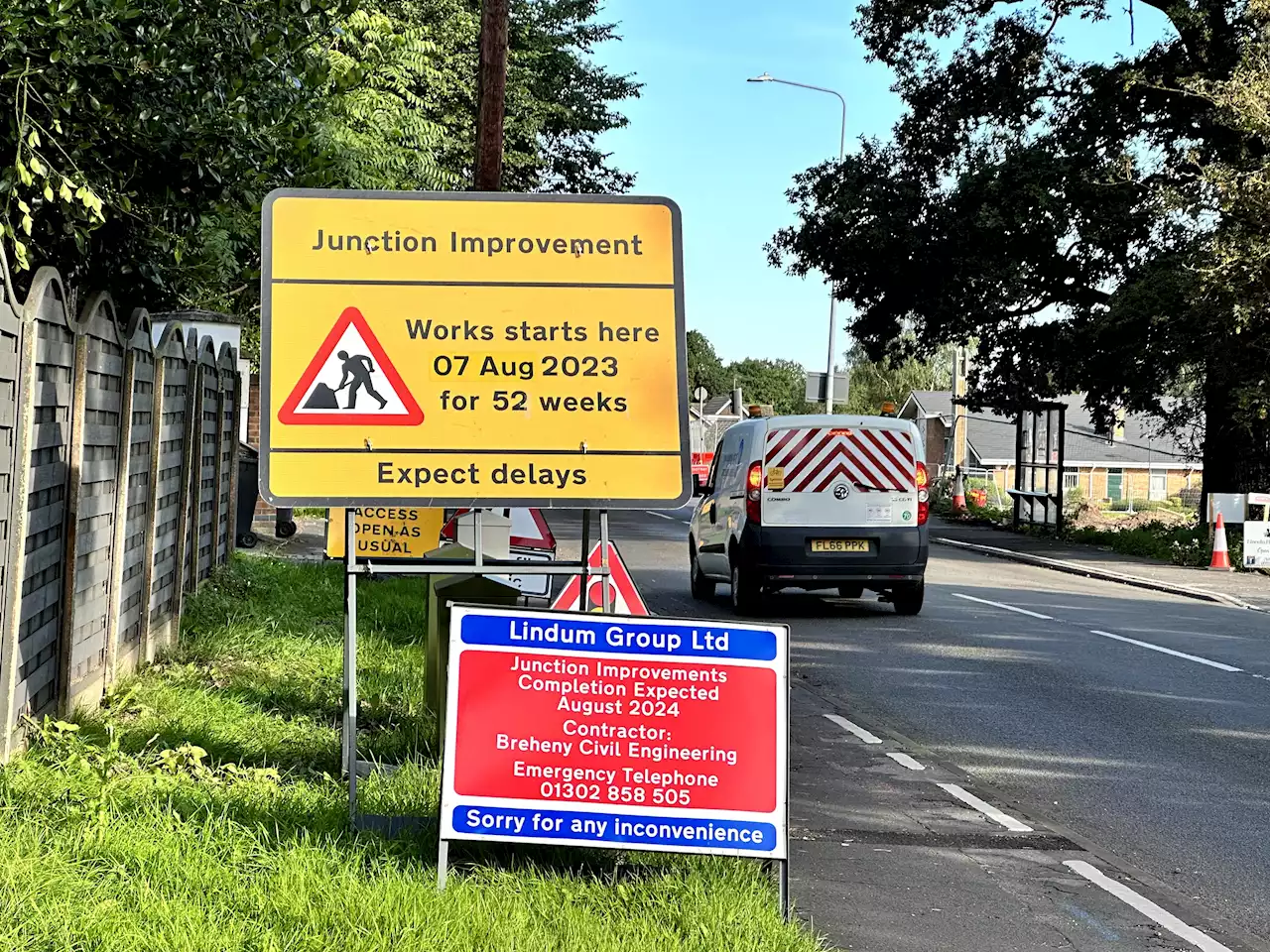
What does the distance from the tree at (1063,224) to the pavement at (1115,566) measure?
115 inches

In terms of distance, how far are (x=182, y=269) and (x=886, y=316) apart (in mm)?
23757

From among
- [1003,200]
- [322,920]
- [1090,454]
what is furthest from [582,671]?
[1090,454]

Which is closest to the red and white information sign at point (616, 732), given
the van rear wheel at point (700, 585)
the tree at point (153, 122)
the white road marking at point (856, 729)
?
the white road marking at point (856, 729)

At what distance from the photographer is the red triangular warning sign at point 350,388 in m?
Result: 6.08

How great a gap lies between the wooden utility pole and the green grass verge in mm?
9992

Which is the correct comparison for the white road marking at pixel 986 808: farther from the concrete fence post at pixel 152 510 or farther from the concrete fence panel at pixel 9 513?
the concrete fence post at pixel 152 510

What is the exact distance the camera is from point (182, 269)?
12.4 meters

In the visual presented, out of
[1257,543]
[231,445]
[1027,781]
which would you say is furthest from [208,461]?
[1257,543]

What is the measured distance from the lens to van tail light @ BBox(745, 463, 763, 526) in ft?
Answer: 50.7

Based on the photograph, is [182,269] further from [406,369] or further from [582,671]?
[582,671]

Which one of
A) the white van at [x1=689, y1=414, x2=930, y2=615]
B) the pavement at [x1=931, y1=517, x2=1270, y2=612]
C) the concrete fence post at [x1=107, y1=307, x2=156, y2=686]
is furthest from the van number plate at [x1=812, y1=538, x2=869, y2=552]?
the concrete fence post at [x1=107, y1=307, x2=156, y2=686]

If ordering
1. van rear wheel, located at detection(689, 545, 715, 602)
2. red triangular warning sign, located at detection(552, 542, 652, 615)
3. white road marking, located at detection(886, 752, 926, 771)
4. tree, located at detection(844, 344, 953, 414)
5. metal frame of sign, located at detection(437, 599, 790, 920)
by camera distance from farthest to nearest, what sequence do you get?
1. tree, located at detection(844, 344, 953, 414)
2. van rear wheel, located at detection(689, 545, 715, 602)
3. white road marking, located at detection(886, 752, 926, 771)
4. red triangular warning sign, located at detection(552, 542, 652, 615)
5. metal frame of sign, located at detection(437, 599, 790, 920)

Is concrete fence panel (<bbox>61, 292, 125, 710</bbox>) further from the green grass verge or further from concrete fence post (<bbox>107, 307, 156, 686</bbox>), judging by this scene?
the green grass verge

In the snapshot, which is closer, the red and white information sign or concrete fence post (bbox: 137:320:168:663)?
the red and white information sign
